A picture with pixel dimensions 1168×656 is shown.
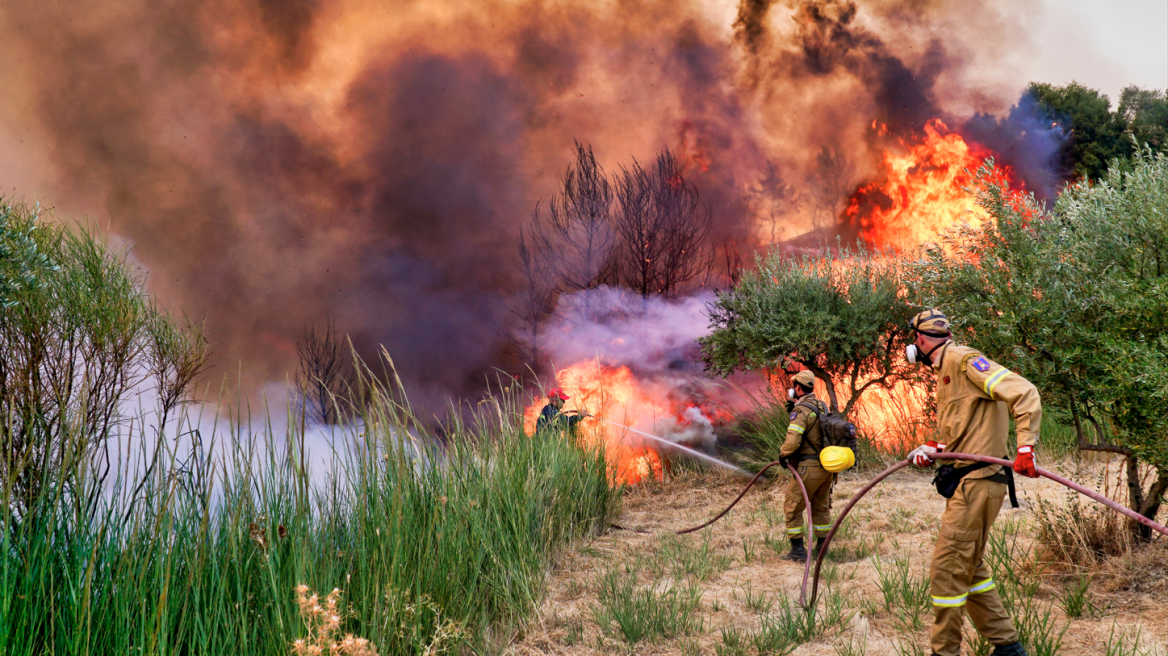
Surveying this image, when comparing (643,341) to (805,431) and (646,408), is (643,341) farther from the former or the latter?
(805,431)

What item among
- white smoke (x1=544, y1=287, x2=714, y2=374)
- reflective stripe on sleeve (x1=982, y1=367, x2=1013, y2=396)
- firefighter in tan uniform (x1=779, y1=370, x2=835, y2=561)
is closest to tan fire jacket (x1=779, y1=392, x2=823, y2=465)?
firefighter in tan uniform (x1=779, y1=370, x2=835, y2=561)

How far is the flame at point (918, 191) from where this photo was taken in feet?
70.3

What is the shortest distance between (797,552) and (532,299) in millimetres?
17772

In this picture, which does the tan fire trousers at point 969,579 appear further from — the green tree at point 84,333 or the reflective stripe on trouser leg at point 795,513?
the green tree at point 84,333

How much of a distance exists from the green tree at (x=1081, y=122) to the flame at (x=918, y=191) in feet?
8.70

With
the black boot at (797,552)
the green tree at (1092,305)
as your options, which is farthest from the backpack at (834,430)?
the green tree at (1092,305)

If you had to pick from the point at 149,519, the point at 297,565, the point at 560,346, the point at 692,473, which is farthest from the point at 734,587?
the point at 560,346

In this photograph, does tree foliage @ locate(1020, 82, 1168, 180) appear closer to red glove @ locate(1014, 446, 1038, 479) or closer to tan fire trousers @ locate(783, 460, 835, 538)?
tan fire trousers @ locate(783, 460, 835, 538)

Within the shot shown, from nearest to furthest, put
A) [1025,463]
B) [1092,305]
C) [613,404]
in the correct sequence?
1. [1025,463]
2. [1092,305]
3. [613,404]

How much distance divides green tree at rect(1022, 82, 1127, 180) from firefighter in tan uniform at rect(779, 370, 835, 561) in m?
24.0

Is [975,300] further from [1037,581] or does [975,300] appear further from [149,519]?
[149,519]

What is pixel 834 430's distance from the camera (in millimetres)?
6332

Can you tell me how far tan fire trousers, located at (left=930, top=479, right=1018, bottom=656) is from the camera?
3.63 meters

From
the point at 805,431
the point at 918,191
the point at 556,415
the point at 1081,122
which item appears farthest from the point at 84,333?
the point at 1081,122
